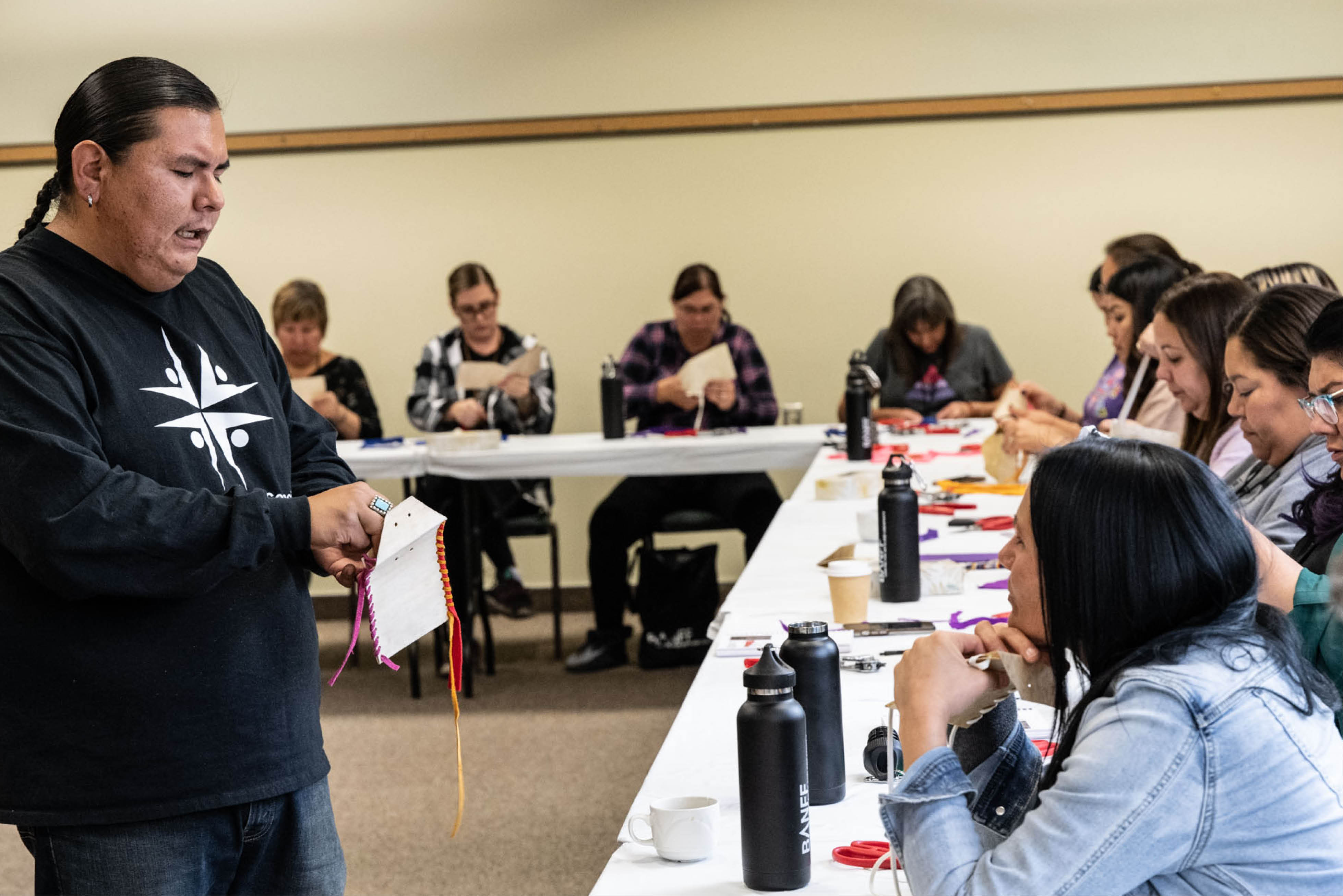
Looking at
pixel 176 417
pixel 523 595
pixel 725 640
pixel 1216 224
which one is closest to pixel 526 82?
pixel 523 595

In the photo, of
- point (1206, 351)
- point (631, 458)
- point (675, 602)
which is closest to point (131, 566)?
point (1206, 351)

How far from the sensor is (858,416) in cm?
389

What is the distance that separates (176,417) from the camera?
138 cm

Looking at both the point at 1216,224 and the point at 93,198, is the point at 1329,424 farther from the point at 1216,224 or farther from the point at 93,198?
the point at 1216,224

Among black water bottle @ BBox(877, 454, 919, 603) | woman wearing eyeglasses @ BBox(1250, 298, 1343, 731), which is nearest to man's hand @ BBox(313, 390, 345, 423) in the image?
black water bottle @ BBox(877, 454, 919, 603)

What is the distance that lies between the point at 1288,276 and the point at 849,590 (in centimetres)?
225

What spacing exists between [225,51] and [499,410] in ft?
7.43

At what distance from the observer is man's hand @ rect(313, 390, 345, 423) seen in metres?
4.61

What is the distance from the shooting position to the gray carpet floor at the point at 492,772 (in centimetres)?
288

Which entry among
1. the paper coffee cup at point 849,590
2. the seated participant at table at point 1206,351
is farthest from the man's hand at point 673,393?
the paper coffee cup at point 849,590

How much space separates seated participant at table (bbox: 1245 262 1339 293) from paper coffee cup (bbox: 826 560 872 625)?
175 centimetres

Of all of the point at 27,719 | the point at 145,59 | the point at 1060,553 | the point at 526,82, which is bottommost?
the point at 27,719

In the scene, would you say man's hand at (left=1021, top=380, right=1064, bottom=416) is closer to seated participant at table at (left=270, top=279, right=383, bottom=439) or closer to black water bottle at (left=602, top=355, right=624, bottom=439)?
black water bottle at (left=602, top=355, right=624, bottom=439)

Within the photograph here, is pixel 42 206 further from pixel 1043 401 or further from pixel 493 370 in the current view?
pixel 1043 401
